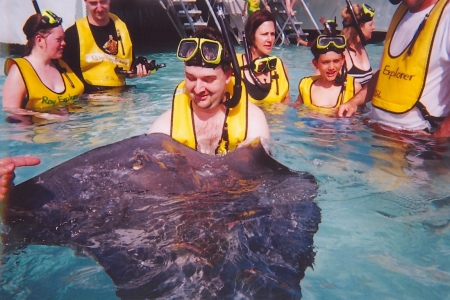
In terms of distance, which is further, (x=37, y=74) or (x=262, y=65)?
(x=262, y=65)

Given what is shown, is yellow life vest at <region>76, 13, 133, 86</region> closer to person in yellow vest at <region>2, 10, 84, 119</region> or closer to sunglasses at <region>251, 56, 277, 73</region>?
person in yellow vest at <region>2, 10, 84, 119</region>

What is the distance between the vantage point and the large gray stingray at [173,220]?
217 cm

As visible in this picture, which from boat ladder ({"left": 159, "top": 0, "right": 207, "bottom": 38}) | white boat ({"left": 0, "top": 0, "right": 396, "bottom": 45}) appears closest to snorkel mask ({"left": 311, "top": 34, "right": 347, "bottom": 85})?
white boat ({"left": 0, "top": 0, "right": 396, "bottom": 45})

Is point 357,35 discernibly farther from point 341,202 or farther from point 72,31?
point 72,31

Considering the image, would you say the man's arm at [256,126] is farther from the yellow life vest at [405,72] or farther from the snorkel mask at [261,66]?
the snorkel mask at [261,66]

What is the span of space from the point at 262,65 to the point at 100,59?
108 inches

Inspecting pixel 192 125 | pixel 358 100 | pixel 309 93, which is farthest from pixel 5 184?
pixel 309 93

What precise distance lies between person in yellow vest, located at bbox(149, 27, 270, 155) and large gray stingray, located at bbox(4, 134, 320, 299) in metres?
0.71

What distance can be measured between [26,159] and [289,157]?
9.83ft

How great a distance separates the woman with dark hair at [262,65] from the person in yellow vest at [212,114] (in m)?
2.47

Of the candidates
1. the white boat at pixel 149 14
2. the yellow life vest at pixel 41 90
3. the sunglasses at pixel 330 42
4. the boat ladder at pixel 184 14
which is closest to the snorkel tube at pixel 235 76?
the sunglasses at pixel 330 42

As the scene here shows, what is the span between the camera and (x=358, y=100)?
5.16 metres

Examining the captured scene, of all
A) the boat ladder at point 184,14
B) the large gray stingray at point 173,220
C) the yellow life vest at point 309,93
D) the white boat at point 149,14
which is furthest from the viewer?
the boat ladder at point 184,14

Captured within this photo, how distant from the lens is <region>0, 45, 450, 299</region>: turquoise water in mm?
2514
